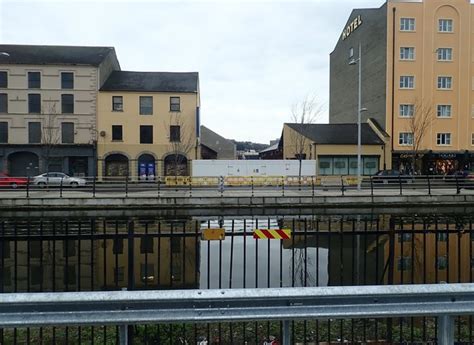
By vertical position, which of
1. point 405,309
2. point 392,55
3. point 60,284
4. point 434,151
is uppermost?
point 392,55

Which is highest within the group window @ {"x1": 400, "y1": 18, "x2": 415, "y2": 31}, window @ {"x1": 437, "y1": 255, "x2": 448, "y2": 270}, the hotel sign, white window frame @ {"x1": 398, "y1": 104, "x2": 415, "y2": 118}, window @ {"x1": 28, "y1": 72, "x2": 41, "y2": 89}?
the hotel sign

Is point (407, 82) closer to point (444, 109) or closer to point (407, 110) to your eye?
point (407, 110)

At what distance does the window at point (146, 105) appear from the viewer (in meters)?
44.4

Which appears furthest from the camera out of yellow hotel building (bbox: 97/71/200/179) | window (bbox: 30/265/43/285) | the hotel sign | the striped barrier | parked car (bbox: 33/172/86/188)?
the hotel sign

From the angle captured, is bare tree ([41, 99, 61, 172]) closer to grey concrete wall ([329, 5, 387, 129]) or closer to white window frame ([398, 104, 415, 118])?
grey concrete wall ([329, 5, 387, 129])

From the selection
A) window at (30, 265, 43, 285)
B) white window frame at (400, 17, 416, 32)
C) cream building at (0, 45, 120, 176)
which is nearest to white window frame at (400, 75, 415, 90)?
white window frame at (400, 17, 416, 32)

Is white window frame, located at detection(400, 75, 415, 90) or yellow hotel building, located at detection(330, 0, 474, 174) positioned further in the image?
white window frame, located at detection(400, 75, 415, 90)

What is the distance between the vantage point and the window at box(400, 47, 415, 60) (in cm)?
4388

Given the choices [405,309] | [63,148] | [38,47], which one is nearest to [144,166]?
[63,148]

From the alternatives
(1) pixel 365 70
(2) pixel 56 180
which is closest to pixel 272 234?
(2) pixel 56 180

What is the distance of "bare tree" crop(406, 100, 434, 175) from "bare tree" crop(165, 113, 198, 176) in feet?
78.3

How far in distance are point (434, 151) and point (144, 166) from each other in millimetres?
32051

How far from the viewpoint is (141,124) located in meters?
44.1

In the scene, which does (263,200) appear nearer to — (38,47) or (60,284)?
(60,284)
